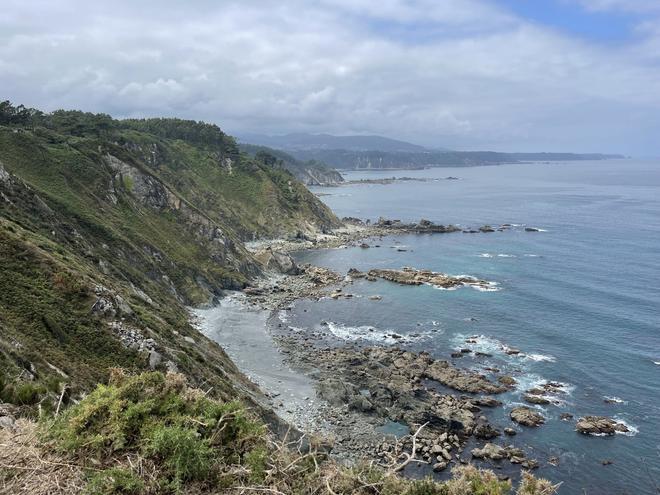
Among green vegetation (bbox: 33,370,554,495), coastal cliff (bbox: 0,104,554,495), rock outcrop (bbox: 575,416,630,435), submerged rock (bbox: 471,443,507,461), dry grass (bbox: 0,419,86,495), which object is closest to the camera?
dry grass (bbox: 0,419,86,495)

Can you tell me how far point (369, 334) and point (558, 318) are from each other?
25666 mm

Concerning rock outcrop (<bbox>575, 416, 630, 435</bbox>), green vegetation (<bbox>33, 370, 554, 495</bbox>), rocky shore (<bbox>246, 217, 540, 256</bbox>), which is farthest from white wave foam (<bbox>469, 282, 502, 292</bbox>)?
green vegetation (<bbox>33, 370, 554, 495</bbox>)

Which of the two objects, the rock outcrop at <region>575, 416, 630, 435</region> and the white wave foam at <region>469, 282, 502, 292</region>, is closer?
the rock outcrop at <region>575, 416, 630, 435</region>

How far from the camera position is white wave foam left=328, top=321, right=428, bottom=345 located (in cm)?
5931

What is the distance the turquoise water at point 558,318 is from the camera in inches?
1473

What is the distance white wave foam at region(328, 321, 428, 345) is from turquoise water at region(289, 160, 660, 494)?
0.26m

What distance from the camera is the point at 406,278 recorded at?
85.3 metres

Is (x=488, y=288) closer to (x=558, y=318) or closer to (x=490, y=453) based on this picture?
(x=558, y=318)

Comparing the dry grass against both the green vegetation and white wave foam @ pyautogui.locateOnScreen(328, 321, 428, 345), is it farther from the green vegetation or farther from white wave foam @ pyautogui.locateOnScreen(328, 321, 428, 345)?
white wave foam @ pyautogui.locateOnScreen(328, 321, 428, 345)

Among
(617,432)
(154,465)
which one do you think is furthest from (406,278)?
(154,465)

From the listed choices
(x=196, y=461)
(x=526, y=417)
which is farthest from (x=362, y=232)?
(x=196, y=461)

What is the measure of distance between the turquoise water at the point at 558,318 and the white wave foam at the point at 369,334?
264mm

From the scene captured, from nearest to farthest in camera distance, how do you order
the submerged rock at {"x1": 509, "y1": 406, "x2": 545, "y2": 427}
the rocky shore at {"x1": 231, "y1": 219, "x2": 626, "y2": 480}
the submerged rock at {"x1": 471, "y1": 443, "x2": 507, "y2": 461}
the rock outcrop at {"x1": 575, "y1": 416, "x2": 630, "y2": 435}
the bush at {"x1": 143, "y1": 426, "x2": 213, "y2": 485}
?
the bush at {"x1": 143, "y1": 426, "x2": 213, "y2": 485}, the submerged rock at {"x1": 471, "y1": 443, "x2": 507, "y2": 461}, the rocky shore at {"x1": 231, "y1": 219, "x2": 626, "y2": 480}, the rock outcrop at {"x1": 575, "y1": 416, "x2": 630, "y2": 435}, the submerged rock at {"x1": 509, "y1": 406, "x2": 545, "y2": 427}

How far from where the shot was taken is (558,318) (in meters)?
64.6
